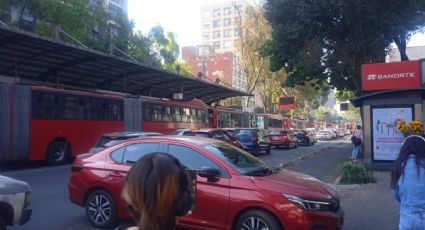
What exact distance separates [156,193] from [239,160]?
5093 millimetres

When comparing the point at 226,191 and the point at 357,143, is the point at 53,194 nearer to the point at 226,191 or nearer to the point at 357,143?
the point at 226,191

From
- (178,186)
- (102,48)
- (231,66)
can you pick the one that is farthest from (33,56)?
(231,66)

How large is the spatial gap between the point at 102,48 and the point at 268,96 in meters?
25.2

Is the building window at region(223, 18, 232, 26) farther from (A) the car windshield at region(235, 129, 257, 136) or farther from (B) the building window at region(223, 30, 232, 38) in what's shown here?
(A) the car windshield at region(235, 129, 257, 136)

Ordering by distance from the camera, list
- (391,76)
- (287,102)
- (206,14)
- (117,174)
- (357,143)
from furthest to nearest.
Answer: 1. (206,14)
2. (287,102)
3. (357,143)
4. (391,76)
5. (117,174)

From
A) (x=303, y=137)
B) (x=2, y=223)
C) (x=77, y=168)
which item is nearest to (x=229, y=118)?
(x=303, y=137)

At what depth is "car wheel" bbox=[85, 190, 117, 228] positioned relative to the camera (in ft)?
24.9

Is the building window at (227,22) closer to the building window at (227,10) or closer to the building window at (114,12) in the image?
the building window at (227,10)

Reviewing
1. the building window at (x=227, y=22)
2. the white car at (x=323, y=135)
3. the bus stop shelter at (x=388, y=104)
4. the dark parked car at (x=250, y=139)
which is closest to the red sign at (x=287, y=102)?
the white car at (x=323, y=135)

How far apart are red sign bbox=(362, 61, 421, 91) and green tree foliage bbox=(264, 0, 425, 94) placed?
4.74 m

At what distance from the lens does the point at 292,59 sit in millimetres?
26969

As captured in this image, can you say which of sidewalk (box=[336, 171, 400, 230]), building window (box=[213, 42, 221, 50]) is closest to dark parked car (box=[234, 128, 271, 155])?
sidewalk (box=[336, 171, 400, 230])

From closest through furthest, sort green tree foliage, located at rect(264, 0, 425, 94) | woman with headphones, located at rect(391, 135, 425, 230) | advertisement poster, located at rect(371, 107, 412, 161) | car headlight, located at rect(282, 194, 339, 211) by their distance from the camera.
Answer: woman with headphones, located at rect(391, 135, 425, 230) < car headlight, located at rect(282, 194, 339, 211) < advertisement poster, located at rect(371, 107, 412, 161) < green tree foliage, located at rect(264, 0, 425, 94)

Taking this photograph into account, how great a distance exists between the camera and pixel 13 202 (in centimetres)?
638
